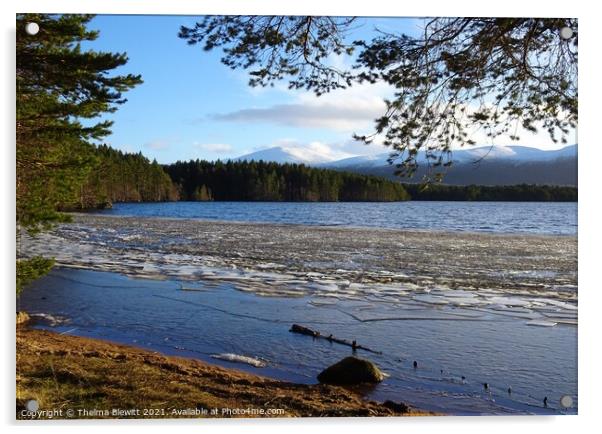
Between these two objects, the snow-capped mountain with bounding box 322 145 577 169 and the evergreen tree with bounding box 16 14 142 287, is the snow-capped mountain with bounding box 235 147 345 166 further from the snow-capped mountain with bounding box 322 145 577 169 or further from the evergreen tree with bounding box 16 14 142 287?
the evergreen tree with bounding box 16 14 142 287

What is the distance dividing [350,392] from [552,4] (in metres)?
3.03

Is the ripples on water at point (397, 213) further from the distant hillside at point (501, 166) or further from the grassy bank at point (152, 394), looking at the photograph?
the grassy bank at point (152, 394)

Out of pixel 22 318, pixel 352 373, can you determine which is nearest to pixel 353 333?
pixel 352 373

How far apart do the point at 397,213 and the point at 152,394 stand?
2.26 m

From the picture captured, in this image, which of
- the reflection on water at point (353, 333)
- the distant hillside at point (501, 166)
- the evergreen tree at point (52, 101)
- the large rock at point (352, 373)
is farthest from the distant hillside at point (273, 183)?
the large rock at point (352, 373)

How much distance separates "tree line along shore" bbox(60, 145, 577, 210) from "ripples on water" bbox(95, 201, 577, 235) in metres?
0.06

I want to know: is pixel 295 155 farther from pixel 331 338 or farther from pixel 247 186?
pixel 331 338

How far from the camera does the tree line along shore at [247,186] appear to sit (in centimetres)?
391

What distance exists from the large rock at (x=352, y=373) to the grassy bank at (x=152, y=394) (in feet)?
0.34

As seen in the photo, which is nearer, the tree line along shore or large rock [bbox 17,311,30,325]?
large rock [bbox 17,311,30,325]

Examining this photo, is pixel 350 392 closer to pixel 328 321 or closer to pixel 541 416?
pixel 328 321

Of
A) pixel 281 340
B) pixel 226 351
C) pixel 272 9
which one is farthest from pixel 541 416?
pixel 272 9

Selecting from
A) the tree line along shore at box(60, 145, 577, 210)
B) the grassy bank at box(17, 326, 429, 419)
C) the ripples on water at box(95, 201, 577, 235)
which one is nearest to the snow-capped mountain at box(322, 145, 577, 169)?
the tree line along shore at box(60, 145, 577, 210)

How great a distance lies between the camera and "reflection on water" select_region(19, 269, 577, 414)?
12.3ft
